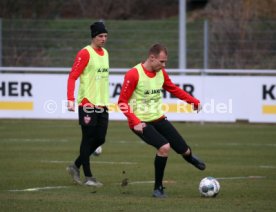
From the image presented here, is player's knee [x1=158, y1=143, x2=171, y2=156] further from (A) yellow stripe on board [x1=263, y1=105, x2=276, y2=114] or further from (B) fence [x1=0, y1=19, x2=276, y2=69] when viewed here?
(B) fence [x1=0, y1=19, x2=276, y2=69]

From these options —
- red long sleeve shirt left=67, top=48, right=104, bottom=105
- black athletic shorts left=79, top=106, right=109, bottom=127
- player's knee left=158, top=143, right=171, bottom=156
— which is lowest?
player's knee left=158, top=143, right=171, bottom=156

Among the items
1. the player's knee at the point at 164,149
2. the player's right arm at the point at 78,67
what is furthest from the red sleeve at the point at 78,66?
the player's knee at the point at 164,149

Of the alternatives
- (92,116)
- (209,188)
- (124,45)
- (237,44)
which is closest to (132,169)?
(92,116)

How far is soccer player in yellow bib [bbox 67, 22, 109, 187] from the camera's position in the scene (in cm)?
1246

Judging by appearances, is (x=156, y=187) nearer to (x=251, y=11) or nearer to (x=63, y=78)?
(x=63, y=78)

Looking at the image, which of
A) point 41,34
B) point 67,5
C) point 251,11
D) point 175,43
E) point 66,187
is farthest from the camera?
point 67,5

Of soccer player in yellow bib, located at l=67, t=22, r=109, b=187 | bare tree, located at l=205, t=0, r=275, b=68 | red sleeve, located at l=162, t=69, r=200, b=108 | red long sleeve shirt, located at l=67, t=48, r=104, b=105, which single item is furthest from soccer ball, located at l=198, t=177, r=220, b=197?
bare tree, located at l=205, t=0, r=275, b=68

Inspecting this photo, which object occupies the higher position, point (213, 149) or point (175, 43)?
point (175, 43)

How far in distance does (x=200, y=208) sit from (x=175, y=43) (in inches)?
785

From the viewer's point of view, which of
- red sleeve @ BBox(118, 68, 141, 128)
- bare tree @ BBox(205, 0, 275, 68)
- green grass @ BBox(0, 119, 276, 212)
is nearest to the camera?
green grass @ BBox(0, 119, 276, 212)

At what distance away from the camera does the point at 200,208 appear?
10.0m

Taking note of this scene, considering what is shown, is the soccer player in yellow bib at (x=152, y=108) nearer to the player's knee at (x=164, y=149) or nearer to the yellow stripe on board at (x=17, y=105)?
the player's knee at (x=164, y=149)

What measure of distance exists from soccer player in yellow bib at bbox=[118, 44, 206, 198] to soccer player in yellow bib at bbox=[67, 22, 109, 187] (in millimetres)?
1230

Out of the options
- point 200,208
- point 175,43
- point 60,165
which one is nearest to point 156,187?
point 200,208
